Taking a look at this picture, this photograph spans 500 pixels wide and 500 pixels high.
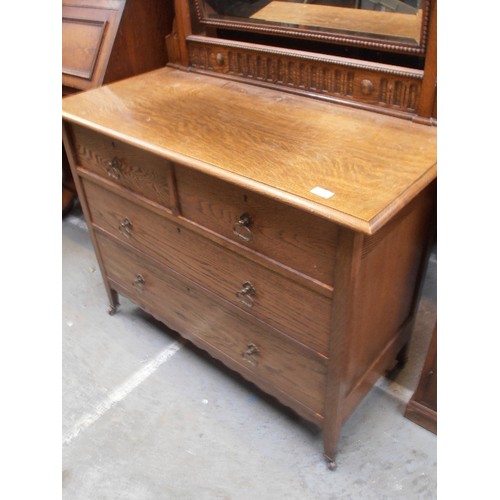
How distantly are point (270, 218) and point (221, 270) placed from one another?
0.30m

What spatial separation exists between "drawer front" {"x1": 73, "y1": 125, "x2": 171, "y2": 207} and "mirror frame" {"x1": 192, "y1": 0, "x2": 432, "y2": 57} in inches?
21.5

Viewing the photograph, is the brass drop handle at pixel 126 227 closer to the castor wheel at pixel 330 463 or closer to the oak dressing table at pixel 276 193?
the oak dressing table at pixel 276 193

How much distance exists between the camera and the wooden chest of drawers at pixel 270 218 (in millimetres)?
1049

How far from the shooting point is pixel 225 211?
48.3 inches

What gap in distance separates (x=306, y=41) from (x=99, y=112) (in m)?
0.66

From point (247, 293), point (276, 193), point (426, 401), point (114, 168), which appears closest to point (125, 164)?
point (114, 168)

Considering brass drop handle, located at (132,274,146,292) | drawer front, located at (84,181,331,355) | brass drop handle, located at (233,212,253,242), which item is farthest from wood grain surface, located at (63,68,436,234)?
brass drop handle, located at (132,274,146,292)

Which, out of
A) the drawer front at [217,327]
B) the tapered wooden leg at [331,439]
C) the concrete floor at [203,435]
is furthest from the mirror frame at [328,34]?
the concrete floor at [203,435]

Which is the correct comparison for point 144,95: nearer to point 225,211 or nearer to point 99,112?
point 99,112

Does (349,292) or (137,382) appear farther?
(137,382)

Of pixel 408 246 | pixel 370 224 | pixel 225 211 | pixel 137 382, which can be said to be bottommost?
pixel 137 382

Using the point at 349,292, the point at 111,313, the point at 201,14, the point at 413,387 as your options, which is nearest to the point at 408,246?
the point at 349,292

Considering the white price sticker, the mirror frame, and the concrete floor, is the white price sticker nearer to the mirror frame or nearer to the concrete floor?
the mirror frame

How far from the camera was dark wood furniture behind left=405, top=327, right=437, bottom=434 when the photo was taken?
4.72 ft
